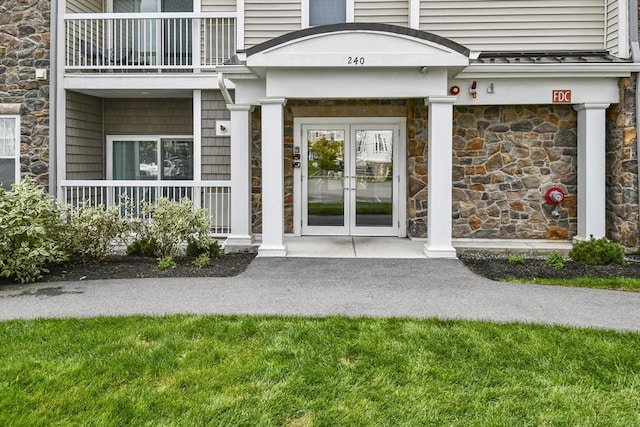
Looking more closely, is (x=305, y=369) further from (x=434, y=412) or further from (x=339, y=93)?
(x=339, y=93)

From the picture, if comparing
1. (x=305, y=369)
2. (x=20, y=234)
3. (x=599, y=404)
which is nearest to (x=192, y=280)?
(x=20, y=234)

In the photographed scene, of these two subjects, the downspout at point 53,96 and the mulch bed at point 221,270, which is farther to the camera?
the downspout at point 53,96

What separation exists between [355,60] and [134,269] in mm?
4386

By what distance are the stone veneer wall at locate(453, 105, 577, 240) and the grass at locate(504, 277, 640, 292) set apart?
2.84 m

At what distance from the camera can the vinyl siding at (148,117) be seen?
1094cm

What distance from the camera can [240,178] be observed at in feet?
28.7

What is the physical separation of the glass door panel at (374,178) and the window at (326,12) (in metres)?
2.17

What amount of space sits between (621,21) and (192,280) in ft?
27.2

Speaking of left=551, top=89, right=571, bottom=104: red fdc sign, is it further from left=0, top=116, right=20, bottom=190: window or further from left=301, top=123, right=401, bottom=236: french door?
left=0, top=116, right=20, bottom=190: window

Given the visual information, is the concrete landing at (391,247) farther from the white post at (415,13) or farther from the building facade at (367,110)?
the white post at (415,13)

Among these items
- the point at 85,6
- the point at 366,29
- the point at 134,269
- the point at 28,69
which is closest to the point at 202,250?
the point at 134,269

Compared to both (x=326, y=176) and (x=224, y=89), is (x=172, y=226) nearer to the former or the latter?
(x=224, y=89)

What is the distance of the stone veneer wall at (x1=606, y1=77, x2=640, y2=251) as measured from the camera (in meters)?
8.19

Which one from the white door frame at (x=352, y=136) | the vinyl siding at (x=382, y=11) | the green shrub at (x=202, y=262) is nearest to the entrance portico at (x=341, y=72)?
the green shrub at (x=202, y=262)
